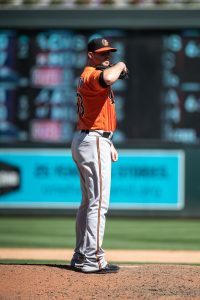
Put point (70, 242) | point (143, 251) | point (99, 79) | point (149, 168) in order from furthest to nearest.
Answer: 1. point (149, 168)
2. point (70, 242)
3. point (143, 251)
4. point (99, 79)

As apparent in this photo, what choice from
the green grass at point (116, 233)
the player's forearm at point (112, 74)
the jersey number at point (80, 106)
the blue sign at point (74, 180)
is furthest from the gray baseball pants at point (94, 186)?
the blue sign at point (74, 180)

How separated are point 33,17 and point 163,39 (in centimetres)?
197

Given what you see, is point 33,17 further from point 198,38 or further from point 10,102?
point 198,38

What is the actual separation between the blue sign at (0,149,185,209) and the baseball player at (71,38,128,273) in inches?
243

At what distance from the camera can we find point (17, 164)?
1314 cm

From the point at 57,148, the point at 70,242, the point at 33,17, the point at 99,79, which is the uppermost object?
the point at 33,17

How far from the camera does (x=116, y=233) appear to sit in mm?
11023

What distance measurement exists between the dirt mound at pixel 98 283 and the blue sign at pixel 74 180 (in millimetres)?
5820

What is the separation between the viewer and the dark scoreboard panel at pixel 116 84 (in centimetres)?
1298

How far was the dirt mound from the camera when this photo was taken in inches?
234

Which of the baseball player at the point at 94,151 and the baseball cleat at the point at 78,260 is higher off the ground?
the baseball player at the point at 94,151

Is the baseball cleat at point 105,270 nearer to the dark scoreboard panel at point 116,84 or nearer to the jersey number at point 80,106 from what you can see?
the jersey number at point 80,106

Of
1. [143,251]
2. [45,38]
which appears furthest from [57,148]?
[143,251]

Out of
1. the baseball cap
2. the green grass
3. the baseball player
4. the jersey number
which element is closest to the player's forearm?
the baseball player
